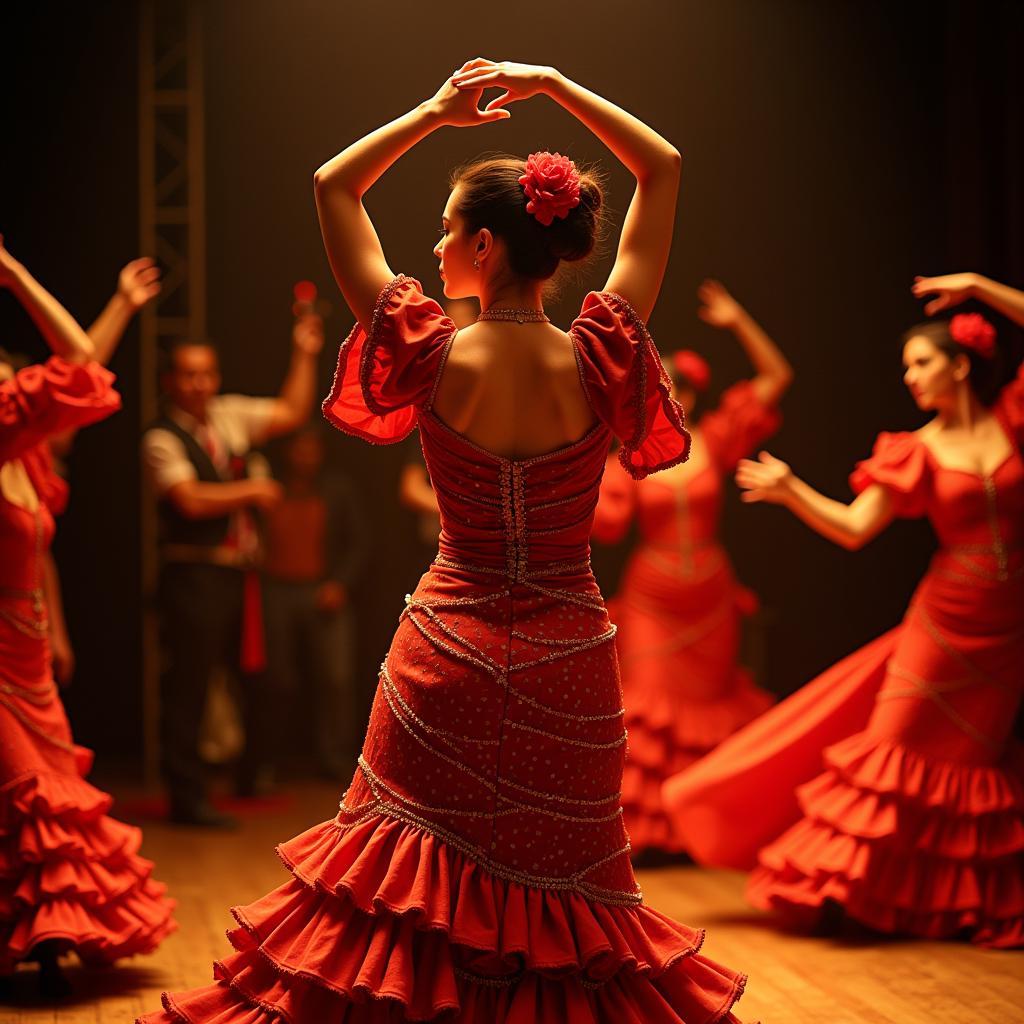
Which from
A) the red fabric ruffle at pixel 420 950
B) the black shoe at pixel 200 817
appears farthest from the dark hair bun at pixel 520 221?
the black shoe at pixel 200 817

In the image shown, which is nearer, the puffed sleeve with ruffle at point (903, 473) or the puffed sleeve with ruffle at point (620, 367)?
the puffed sleeve with ruffle at point (620, 367)

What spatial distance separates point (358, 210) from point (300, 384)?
10.6ft

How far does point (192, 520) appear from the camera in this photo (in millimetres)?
5688

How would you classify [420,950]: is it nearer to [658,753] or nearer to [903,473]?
[903,473]

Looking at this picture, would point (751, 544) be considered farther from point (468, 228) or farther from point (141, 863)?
point (468, 228)

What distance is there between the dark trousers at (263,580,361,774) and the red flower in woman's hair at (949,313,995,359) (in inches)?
124

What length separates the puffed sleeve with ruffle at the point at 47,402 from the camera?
11.8ft

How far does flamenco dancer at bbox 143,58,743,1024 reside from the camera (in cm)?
257

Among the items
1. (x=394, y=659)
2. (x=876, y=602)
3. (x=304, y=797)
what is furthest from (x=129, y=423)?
(x=394, y=659)

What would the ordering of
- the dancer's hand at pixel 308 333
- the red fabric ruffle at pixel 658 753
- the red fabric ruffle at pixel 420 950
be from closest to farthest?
1. the red fabric ruffle at pixel 420 950
2. the red fabric ruffle at pixel 658 753
3. the dancer's hand at pixel 308 333

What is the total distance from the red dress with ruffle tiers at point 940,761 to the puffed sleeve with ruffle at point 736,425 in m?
1.14

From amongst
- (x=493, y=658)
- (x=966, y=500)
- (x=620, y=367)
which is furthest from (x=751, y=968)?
(x=620, y=367)

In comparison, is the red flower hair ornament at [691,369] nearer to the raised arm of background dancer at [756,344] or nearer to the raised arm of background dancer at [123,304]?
the raised arm of background dancer at [756,344]

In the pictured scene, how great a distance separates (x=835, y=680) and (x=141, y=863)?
1.99 meters
